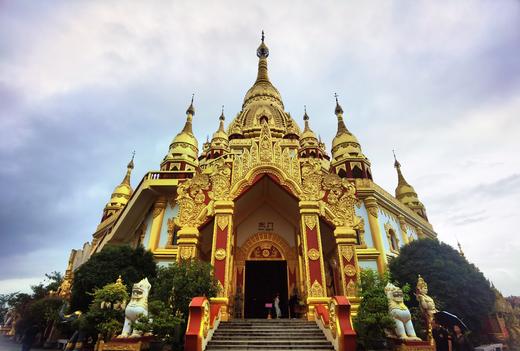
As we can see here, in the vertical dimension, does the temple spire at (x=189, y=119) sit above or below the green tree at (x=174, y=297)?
above

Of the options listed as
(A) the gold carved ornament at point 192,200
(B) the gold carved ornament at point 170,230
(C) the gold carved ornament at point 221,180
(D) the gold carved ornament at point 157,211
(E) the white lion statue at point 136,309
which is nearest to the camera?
(E) the white lion statue at point 136,309

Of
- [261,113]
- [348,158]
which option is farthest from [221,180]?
[261,113]

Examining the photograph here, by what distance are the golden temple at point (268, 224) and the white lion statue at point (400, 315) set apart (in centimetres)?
312

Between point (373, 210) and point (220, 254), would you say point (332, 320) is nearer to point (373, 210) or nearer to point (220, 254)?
point (220, 254)

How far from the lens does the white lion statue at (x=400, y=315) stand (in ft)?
22.0

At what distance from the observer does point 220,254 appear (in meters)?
10.6

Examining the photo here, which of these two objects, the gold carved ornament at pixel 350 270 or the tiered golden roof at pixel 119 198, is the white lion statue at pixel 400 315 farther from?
the tiered golden roof at pixel 119 198

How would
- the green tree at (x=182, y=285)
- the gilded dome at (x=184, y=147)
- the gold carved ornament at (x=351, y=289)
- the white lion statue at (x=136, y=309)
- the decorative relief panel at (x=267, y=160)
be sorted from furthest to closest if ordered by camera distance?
the gilded dome at (x=184, y=147)
the decorative relief panel at (x=267, y=160)
the gold carved ornament at (x=351, y=289)
the green tree at (x=182, y=285)
the white lion statue at (x=136, y=309)

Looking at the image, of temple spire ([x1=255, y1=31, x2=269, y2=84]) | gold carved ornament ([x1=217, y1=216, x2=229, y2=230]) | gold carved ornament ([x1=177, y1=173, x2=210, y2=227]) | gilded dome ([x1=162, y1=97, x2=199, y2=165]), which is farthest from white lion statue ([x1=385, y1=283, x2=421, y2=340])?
temple spire ([x1=255, y1=31, x2=269, y2=84])

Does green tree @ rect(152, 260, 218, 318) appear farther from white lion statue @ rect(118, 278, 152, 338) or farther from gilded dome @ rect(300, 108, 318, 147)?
gilded dome @ rect(300, 108, 318, 147)

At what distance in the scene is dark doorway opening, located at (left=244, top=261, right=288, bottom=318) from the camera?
13625 millimetres

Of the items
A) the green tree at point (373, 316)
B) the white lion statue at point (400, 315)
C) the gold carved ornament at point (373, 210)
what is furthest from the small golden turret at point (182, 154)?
the white lion statue at point (400, 315)

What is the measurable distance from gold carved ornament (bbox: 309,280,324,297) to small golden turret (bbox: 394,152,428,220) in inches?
824

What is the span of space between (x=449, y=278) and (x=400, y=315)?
6625 mm
